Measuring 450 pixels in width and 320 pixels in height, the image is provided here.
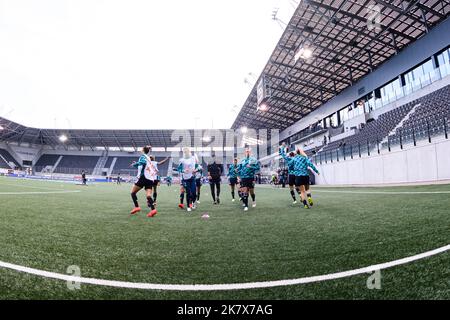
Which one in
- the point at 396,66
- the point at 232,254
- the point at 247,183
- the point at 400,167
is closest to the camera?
the point at 232,254

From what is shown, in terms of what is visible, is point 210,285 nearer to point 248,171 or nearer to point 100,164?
point 248,171

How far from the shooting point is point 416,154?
14.9m

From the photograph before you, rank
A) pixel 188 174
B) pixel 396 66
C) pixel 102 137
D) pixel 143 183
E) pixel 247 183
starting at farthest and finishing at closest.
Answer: pixel 102 137 → pixel 396 66 → pixel 247 183 → pixel 188 174 → pixel 143 183

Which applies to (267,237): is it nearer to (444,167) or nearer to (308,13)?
(444,167)

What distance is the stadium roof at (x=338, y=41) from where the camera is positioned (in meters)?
20.9

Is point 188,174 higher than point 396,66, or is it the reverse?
point 396,66

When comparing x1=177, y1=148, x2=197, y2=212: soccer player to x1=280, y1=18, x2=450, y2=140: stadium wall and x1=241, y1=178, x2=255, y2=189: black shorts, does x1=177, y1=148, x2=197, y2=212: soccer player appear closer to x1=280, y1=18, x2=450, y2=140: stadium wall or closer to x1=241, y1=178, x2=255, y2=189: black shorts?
x1=241, y1=178, x2=255, y2=189: black shorts

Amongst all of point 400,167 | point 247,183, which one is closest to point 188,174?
point 247,183

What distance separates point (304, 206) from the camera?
24.6 ft

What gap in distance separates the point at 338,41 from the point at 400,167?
52.2 feet

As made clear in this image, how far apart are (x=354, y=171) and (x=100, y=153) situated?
57.7 m

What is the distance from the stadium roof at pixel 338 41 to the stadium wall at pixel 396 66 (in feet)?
2.63

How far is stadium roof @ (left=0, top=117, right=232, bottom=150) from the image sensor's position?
53.8 meters

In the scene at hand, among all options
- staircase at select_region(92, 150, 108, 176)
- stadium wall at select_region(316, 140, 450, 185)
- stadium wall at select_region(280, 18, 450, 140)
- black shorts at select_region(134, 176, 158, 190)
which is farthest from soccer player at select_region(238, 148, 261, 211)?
staircase at select_region(92, 150, 108, 176)
